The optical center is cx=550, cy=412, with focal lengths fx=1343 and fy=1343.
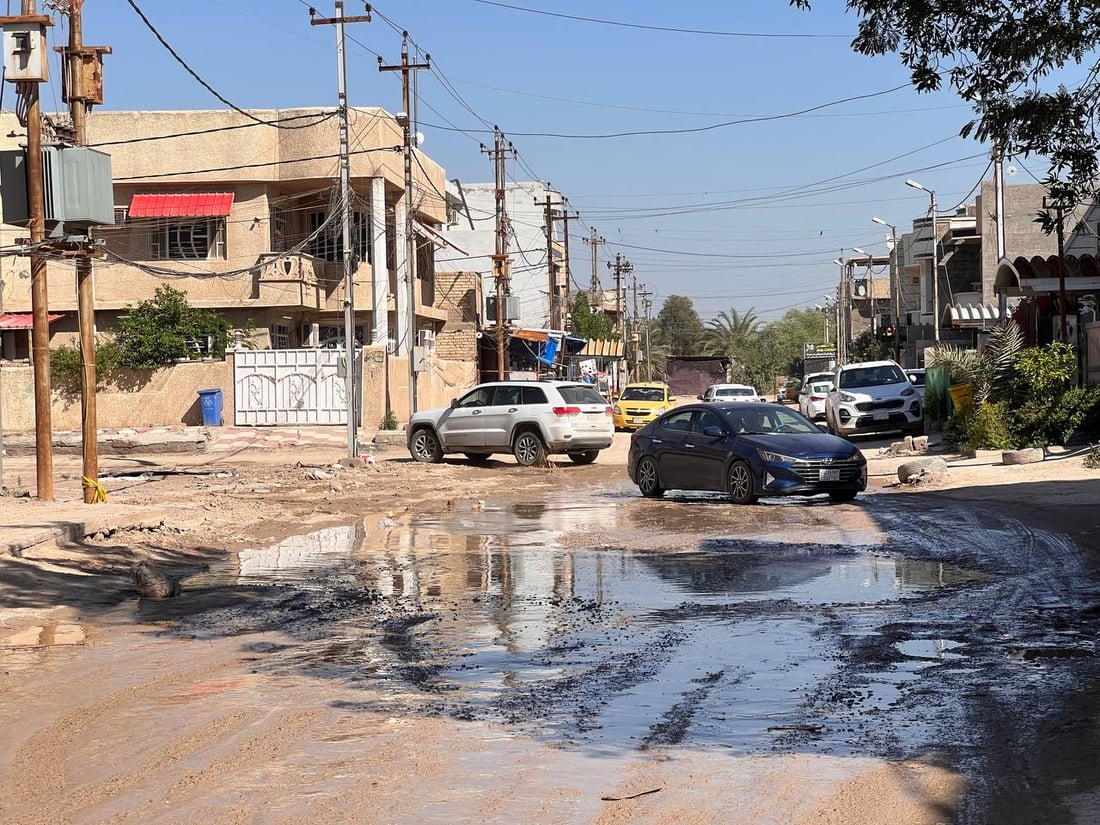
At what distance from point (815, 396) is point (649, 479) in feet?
88.5

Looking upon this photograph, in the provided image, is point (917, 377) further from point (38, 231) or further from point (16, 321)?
point (38, 231)

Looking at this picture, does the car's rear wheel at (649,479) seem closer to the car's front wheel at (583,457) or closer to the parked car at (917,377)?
the car's front wheel at (583,457)

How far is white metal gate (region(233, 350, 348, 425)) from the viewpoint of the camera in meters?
42.2

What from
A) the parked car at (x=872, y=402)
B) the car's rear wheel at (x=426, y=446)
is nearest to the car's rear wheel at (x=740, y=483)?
the car's rear wheel at (x=426, y=446)

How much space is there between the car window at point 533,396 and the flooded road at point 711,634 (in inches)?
479

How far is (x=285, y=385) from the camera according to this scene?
139 ft

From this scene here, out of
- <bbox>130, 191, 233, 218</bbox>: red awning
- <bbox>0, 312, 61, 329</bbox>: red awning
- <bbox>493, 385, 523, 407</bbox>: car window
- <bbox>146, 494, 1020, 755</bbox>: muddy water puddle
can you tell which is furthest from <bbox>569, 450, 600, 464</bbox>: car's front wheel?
<bbox>0, 312, 61, 329</bbox>: red awning

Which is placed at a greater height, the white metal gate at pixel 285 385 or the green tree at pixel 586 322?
the green tree at pixel 586 322

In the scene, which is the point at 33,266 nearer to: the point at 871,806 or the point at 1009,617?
the point at 1009,617

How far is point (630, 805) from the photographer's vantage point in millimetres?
5297

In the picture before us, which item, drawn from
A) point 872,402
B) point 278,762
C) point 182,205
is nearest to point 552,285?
point 182,205

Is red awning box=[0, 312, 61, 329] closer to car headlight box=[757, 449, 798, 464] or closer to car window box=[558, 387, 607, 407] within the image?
car window box=[558, 387, 607, 407]

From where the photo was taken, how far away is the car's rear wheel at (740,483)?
62.1 feet

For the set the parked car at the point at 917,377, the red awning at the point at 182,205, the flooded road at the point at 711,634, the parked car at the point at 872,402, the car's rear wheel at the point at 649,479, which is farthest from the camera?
the red awning at the point at 182,205
